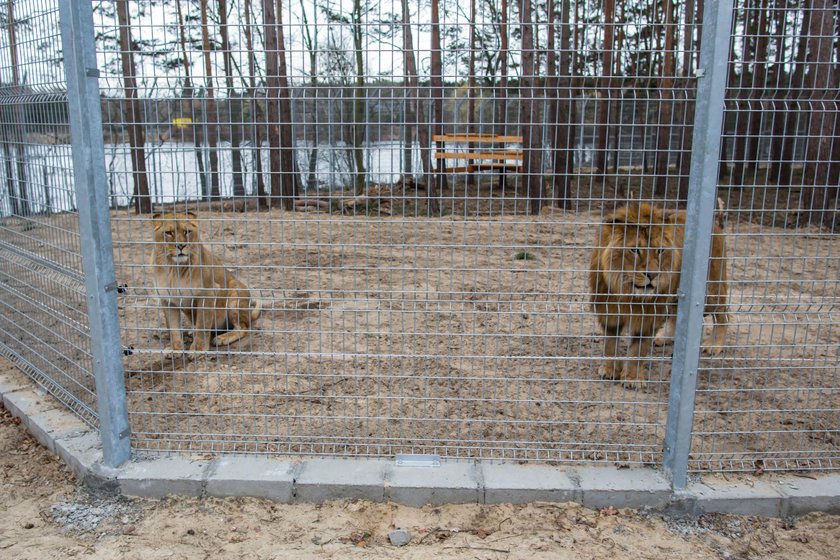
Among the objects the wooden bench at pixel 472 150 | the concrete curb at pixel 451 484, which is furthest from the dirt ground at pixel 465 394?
the wooden bench at pixel 472 150

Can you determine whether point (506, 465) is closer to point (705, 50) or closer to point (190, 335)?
point (705, 50)

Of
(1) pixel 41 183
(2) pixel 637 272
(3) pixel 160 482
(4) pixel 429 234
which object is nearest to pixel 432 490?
(3) pixel 160 482

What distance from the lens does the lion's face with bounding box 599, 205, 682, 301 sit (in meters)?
4.07

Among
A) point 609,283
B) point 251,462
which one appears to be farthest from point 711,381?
point 251,462

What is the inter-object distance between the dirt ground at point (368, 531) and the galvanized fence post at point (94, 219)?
0.45 meters

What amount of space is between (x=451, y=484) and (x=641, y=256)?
1.99 meters

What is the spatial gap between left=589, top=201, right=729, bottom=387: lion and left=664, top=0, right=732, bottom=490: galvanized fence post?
28 cm

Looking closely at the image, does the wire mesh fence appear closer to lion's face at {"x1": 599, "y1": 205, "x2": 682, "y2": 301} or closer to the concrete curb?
lion's face at {"x1": 599, "y1": 205, "x2": 682, "y2": 301}

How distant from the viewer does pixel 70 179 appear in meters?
3.77

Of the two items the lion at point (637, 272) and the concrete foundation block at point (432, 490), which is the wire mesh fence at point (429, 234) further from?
the concrete foundation block at point (432, 490)

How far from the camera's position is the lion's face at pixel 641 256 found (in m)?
4.07

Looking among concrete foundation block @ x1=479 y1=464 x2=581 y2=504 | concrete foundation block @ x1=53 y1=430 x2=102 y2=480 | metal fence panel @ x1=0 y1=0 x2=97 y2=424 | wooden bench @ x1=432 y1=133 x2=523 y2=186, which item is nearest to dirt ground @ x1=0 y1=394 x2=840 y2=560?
concrete foundation block @ x1=479 y1=464 x2=581 y2=504

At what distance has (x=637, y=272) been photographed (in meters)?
3.94

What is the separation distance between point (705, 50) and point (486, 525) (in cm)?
265
